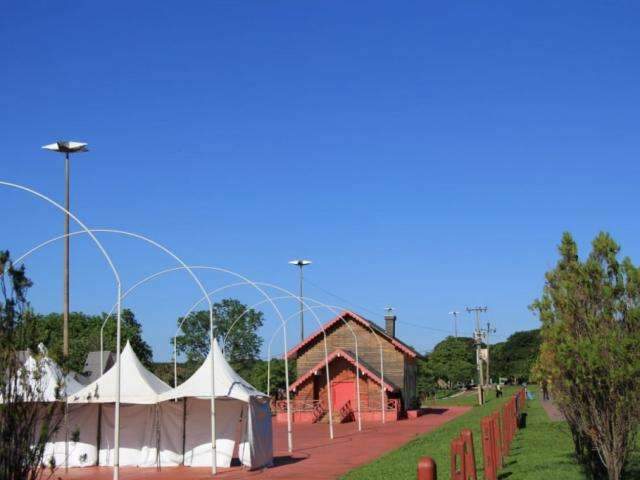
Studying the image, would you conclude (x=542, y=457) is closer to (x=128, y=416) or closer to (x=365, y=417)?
(x=128, y=416)

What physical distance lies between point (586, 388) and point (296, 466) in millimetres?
11804

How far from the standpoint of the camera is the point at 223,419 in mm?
22734

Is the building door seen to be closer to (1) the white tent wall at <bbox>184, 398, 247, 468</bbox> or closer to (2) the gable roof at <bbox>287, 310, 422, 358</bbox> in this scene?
(2) the gable roof at <bbox>287, 310, 422, 358</bbox>

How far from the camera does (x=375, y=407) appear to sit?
46875 mm

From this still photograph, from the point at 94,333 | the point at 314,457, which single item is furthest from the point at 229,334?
the point at 314,457

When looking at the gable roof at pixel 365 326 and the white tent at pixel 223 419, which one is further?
the gable roof at pixel 365 326

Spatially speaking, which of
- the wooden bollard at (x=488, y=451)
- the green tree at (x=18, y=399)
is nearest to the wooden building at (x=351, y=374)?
the wooden bollard at (x=488, y=451)

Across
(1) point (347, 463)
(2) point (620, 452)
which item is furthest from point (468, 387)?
(2) point (620, 452)

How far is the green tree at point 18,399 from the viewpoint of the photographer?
7.78m

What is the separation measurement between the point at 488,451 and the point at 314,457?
11655 mm

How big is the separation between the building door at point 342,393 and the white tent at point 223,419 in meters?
25.0

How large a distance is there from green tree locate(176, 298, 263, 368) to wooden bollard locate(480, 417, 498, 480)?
5757 cm

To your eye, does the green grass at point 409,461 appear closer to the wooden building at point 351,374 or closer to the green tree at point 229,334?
the wooden building at point 351,374

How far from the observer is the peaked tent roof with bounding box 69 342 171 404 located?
884 inches
